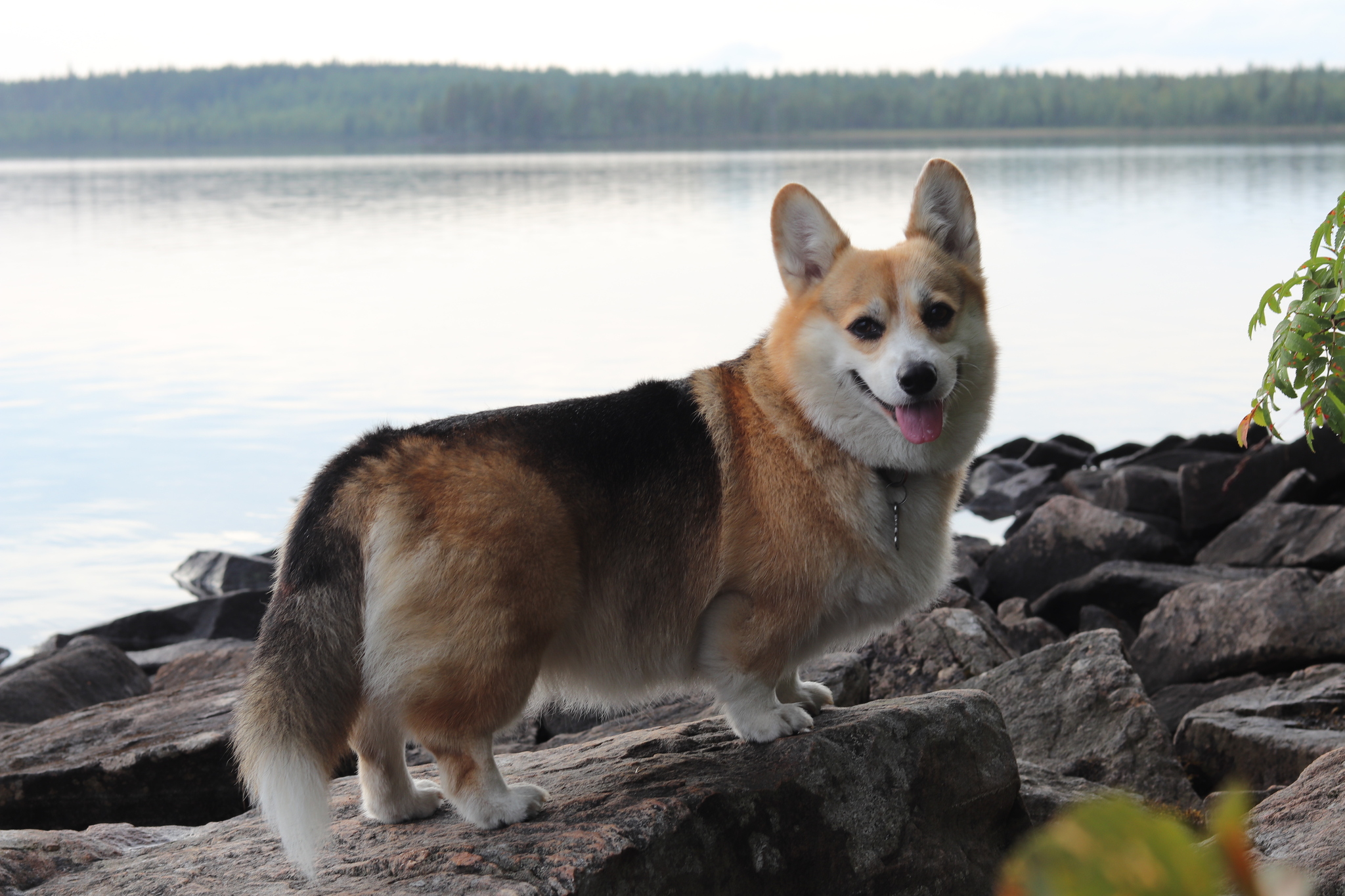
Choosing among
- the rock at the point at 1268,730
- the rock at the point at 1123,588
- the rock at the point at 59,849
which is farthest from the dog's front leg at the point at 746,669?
the rock at the point at 1123,588

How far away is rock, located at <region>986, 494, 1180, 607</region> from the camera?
8.50 metres

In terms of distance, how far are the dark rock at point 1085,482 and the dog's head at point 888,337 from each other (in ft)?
22.0

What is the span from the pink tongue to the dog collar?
22 cm

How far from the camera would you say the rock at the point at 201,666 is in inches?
295

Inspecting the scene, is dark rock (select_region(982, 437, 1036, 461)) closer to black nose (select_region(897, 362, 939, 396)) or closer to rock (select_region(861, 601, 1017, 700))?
rock (select_region(861, 601, 1017, 700))

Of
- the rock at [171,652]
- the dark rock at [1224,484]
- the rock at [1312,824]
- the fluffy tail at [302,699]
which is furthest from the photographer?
the dark rock at [1224,484]

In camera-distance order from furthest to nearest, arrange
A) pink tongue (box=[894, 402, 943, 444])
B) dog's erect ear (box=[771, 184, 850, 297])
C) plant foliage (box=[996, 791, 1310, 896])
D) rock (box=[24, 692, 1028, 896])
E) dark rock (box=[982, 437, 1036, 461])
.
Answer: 1. dark rock (box=[982, 437, 1036, 461])
2. dog's erect ear (box=[771, 184, 850, 297])
3. pink tongue (box=[894, 402, 943, 444])
4. rock (box=[24, 692, 1028, 896])
5. plant foliage (box=[996, 791, 1310, 896])

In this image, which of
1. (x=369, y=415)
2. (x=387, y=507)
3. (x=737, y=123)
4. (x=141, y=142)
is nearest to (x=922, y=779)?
(x=387, y=507)

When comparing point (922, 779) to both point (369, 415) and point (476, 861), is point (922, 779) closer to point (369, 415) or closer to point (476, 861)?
point (476, 861)

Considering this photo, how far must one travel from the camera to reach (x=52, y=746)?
575cm

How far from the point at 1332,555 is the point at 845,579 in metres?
4.83

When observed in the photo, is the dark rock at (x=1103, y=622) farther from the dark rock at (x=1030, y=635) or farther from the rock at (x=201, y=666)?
the rock at (x=201, y=666)

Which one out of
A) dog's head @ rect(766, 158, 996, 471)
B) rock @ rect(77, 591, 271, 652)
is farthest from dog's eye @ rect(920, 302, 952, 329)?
rock @ rect(77, 591, 271, 652)

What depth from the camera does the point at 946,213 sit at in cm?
443
